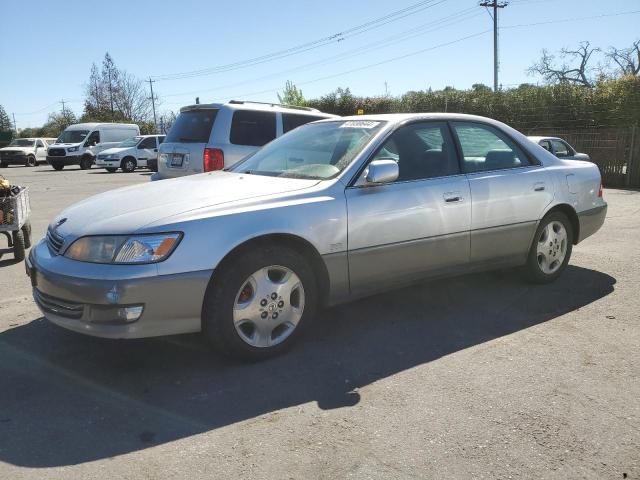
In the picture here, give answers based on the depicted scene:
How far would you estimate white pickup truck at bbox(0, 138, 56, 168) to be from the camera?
107 ft

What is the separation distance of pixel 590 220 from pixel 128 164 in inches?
896

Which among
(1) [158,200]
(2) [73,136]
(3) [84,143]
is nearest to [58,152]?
(3) [84,143]

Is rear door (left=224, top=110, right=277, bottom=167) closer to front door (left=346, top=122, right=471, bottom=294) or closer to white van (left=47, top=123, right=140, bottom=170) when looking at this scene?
front door (left=346, top=122, right=471, bottom=294)

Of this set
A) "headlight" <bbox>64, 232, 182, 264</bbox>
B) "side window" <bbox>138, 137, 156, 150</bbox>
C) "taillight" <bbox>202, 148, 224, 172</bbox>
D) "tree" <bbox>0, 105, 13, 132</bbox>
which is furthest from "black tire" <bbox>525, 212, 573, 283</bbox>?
"tree" <bbox>0, 105, 13, 132</bbox>

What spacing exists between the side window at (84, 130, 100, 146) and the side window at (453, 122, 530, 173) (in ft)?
89.3

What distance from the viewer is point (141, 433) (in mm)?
2922

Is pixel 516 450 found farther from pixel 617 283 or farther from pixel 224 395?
pixel 617 283

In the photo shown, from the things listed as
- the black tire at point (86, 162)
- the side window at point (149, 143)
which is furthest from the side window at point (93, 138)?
the side window at point (149, 143)

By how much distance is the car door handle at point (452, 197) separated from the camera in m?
4.52

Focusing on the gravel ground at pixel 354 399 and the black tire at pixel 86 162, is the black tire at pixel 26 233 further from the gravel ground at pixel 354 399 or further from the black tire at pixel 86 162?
the black tire at pixel 86 162

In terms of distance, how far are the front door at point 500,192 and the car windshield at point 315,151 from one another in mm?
935

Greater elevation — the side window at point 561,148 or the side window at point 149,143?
the side window at point 149,143

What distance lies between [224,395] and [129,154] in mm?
23740

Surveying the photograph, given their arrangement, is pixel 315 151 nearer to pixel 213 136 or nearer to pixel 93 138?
pixel 213 136
